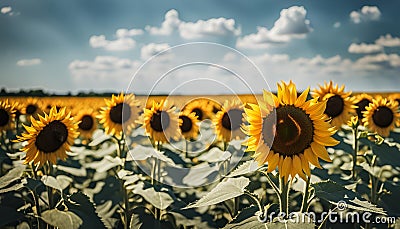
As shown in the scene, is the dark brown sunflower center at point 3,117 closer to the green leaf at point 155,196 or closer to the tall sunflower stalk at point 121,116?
the tall sunflower stalk at point 121,116

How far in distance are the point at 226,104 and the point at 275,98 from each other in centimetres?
231

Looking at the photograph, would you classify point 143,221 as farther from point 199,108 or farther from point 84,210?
point 199,108

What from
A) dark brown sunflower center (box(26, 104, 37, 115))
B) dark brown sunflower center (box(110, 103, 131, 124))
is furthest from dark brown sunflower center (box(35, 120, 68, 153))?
dark brown sunflower center (box(26, 104, 37, 115))

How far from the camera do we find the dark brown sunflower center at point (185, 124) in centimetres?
482

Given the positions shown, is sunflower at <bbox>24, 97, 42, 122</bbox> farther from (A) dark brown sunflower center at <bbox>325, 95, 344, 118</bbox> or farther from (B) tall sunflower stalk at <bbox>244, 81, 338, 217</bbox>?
(B) tall sunflower stalk at <bbox>244, 81, 338, 217</bbox>

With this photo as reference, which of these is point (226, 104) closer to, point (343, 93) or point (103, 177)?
point (343, 93)

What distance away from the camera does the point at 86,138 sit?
21.9 feet

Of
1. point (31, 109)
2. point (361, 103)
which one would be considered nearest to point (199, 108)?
point (361, 103)

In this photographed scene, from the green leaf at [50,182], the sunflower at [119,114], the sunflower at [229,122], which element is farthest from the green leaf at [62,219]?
the sunflower at [229,122]

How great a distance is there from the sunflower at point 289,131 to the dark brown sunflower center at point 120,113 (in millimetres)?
2518

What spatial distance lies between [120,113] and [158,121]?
75 centimetres

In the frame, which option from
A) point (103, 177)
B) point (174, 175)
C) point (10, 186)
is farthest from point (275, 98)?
point (103, 177)

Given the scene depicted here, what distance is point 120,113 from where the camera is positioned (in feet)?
15.4

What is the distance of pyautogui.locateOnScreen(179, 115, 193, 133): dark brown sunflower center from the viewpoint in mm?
4825
